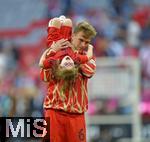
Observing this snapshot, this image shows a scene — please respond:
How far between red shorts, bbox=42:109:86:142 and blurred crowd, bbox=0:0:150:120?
905 cm

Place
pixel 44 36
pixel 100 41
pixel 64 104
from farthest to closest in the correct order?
1. pixel 44 36
2. pixel 100 41
3. pixel 64 104

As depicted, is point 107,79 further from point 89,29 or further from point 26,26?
point 89,29

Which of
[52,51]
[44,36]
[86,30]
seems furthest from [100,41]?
[52,51]

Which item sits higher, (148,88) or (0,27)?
(0,27)

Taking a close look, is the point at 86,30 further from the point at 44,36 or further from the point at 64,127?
the point at 44,36

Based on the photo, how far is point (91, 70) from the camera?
23.4ft

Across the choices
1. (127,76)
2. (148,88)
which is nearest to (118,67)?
(127,76)

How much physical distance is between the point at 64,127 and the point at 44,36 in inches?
480

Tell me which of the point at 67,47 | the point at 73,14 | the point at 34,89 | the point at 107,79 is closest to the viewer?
the point at 67,47

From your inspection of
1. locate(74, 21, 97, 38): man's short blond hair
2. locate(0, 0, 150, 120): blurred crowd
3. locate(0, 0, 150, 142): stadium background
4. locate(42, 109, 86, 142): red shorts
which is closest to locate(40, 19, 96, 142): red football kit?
locate(42, 109, 86, 142): red shorts

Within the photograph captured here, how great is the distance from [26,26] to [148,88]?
415cm

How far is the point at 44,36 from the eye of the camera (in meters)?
19.2

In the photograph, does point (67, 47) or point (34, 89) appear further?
point (34, 89)

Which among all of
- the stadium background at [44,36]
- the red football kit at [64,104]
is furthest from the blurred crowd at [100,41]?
the red football kit at [64,104]
